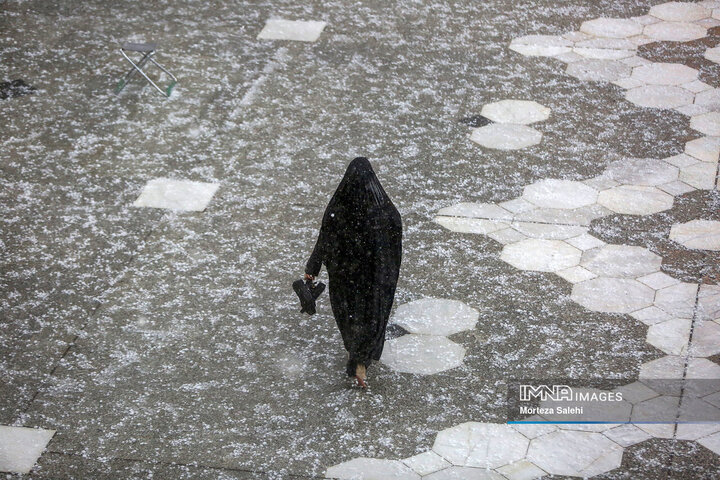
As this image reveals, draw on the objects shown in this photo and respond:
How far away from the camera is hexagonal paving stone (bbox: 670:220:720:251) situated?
5.89 meters

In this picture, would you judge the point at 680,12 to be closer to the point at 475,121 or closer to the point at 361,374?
the point at 475,121

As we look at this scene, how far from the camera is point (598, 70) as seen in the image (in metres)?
7.98

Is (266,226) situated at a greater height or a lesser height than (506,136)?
lesser

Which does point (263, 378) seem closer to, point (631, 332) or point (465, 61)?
point (631, 332)

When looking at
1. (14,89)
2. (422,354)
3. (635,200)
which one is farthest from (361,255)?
(14,89)

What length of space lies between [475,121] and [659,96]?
1667 mm

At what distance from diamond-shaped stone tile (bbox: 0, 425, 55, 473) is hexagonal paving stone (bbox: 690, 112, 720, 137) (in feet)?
17.6

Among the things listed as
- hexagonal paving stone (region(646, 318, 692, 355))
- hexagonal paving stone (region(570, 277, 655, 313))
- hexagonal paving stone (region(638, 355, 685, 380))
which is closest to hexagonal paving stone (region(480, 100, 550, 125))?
hexagonal paving stone (region(570, 277, 655, 313))

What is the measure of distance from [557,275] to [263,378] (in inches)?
79.0

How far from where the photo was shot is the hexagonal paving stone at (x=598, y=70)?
789cm

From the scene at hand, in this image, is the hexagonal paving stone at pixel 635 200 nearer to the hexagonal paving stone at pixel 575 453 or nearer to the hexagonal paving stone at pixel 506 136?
the hexagonal paving stone at pixel 506 136

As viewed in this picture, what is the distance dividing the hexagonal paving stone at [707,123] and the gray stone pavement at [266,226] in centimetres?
9

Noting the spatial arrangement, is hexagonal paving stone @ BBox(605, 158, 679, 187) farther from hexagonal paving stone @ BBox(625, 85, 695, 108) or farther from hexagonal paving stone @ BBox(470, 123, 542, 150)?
hexagonal paving stone @ BBox(625, 85, 695, 108)

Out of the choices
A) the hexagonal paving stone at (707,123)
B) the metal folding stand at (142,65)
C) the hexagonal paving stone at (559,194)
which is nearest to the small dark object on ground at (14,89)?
the metal folding stand at (142,65)
